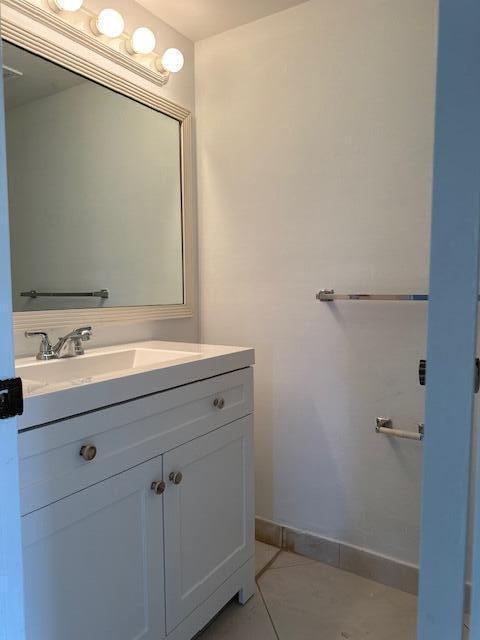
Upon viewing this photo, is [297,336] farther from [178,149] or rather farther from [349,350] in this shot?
[178,149]

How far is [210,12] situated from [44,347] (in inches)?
53.2

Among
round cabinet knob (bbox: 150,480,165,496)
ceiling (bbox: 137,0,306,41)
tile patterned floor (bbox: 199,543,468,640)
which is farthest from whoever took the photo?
ceiling (bbox: 137,0,306,41)

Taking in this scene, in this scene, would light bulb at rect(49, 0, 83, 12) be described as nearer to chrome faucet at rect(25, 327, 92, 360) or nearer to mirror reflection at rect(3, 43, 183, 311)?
mirror reflection at rect(3, 43, 183, 311)

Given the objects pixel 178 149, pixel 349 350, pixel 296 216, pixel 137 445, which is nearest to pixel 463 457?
pixel 137 445

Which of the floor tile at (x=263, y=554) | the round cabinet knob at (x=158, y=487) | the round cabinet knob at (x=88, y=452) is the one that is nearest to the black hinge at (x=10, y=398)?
the round cabinet knob at (x=88, y=452)

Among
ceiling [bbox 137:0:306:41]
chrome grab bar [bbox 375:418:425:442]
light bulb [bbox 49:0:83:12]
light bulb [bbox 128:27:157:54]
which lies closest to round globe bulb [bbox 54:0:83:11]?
light bulb [bbox 49:0:83:12]

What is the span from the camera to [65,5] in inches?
51.9

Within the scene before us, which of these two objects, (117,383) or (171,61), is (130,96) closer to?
(171,61)

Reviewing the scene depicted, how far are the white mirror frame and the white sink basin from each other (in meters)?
0.14

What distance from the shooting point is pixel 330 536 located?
1720mm

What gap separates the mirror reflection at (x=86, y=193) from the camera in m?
1.34

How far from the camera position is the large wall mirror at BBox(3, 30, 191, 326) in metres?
1.34

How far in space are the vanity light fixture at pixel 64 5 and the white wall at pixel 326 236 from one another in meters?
0.64

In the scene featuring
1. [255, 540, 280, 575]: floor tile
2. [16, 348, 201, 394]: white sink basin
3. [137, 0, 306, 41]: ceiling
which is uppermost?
[137, 0, 306, 41]: ceiling
